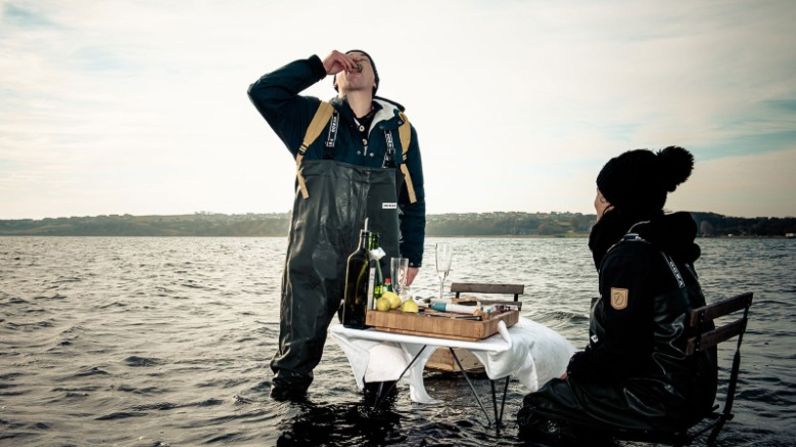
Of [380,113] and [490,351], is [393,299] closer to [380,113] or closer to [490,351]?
[490,351]

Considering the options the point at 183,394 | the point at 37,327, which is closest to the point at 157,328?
the point at 37,327

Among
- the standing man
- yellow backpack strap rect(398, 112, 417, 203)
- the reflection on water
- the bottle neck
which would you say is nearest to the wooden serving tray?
the bottle neck

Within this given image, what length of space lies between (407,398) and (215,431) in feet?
5.82

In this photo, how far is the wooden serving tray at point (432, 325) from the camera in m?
3.42

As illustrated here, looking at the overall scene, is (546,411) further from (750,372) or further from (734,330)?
(750,372)

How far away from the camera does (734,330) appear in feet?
11.7

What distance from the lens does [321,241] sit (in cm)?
466

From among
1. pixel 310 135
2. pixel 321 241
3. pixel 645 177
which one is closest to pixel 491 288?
pixel 321 241

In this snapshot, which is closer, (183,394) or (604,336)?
(604,336)

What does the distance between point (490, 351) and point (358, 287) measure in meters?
0.98

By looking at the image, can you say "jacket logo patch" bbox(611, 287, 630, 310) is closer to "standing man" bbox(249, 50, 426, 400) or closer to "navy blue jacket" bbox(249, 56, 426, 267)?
"standing man" bbox(249, 50, 426, 400)

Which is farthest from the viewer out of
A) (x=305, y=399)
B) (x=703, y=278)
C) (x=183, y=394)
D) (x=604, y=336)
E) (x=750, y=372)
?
(x=703, y=278)

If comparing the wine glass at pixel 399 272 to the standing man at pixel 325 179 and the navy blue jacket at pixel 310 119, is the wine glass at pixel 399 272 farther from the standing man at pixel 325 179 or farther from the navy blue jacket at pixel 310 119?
the navy blue jacket at pixel 310 119

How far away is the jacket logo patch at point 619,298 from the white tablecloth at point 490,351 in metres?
0.62
